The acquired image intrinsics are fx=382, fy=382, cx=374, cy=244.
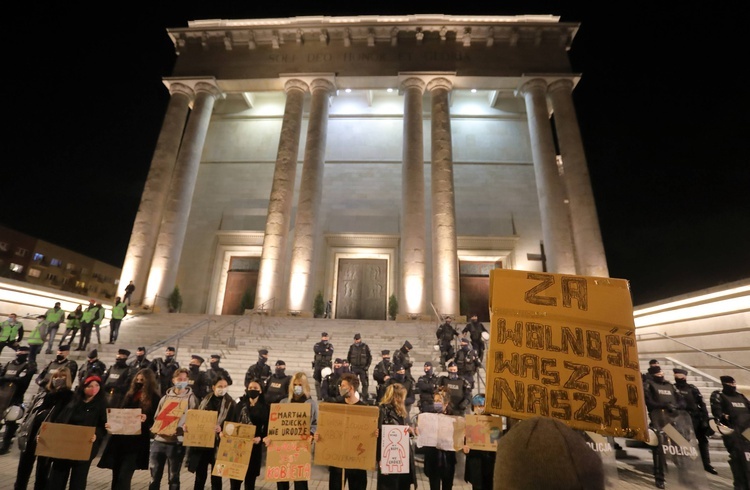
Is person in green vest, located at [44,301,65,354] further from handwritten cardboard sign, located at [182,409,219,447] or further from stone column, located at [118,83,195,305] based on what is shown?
handwritten cardboard sign, located at [182,409,219,447]

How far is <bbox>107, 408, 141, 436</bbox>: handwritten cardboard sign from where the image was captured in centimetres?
473

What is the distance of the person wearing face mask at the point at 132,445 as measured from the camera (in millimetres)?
4711

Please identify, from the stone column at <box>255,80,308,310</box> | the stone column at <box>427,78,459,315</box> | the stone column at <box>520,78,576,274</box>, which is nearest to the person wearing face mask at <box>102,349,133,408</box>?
the stone column at <box>255,80,308,310</box>

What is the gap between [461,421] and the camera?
5000 millimetres

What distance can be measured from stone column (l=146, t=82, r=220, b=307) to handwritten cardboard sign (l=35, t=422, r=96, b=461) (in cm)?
1541

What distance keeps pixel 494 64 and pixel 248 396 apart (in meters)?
23.0

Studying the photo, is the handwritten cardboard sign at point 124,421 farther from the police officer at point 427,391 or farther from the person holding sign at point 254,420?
the police officer at point 427,391

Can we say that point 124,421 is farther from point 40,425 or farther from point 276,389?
point 276,389

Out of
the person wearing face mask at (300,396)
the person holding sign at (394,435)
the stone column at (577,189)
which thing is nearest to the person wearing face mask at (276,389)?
the person wearing face mask at (300,396)

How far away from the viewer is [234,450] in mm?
4762

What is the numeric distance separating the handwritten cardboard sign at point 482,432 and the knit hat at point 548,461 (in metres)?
4.14

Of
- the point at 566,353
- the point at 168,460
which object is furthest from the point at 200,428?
the point at 566,353

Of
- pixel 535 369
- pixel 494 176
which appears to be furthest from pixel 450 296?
pixel 535 369

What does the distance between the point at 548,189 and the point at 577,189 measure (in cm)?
134
